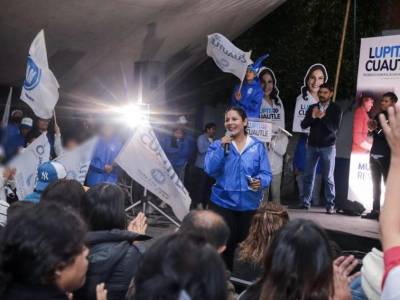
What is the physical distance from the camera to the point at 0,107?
33.8 feet

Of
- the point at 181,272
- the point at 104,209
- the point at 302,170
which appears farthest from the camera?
the point at 302,170

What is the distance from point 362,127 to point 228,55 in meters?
2.38

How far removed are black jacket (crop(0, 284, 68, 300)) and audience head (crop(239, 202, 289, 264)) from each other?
1.91 meters

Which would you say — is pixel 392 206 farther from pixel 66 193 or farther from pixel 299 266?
pixel 66 193

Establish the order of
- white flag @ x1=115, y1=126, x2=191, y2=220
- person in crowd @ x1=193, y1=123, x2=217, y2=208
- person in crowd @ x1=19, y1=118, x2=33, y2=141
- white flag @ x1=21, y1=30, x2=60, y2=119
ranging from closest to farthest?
white flag @ x1=21, y1=30, x2=60, y2=119 → white flag @ x1=115, y1=126, x2=191, y2=220 → person in crowd @ x1=19, y1=118, x2=33, y2=141 → person in crowd @ x1=193, y1=123, x2=217, y2=208

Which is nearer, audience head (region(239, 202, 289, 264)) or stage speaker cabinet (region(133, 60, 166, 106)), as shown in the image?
audience head (region(239, 202, 289, 264))

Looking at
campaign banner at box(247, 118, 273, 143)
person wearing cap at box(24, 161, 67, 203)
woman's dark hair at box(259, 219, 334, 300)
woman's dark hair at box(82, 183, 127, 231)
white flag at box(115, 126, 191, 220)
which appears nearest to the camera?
woman's dark hair at box(259, 219, 334, 300)

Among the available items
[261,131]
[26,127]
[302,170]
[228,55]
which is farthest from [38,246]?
[302,170]

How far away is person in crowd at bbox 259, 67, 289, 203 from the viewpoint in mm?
9039

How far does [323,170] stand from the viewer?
8.76m

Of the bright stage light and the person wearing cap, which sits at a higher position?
the bright stage light

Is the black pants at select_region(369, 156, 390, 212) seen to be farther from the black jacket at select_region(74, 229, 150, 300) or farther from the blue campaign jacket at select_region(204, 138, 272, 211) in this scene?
the black jacket at select_region(74, 229, 150, 300)

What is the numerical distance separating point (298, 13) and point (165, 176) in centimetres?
689

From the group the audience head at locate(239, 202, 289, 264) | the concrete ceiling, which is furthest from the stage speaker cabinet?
the audience head at locate(239, 202, 289, 264)
